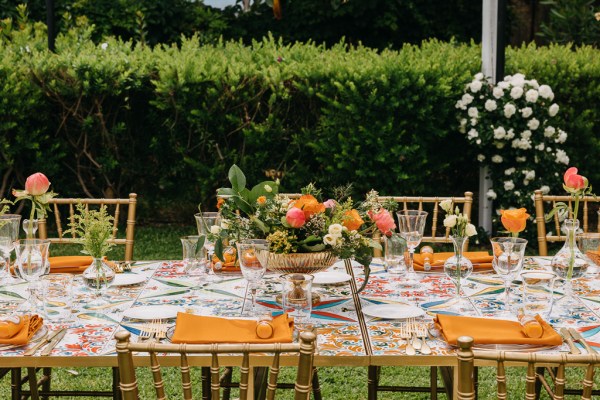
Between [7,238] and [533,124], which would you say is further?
[533,124]

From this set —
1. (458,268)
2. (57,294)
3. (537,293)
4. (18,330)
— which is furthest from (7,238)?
(537,293)

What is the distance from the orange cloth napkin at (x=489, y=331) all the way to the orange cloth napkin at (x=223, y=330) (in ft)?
1.53

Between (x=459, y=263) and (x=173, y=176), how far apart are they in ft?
15.3

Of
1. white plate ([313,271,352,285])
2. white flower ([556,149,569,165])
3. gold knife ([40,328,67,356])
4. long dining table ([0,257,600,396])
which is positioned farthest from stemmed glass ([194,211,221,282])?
white flower ([556,149,569,165])

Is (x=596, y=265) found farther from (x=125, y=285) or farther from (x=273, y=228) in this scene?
(x=125, y=285)

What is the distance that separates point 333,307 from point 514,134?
419 cm

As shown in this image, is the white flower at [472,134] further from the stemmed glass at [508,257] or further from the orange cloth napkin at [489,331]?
the orange cloth napkin at [489,331]

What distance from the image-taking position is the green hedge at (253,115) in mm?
6613

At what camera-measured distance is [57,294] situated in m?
2.85

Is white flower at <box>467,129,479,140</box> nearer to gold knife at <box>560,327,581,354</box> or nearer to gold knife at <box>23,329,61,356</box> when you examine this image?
gold knife at <box>560,327,581,354</box>

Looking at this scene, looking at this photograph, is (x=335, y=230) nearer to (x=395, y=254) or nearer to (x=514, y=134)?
(x=395, y=254)

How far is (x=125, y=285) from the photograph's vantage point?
3.15 meters

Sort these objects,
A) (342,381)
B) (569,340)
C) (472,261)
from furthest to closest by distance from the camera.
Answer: (342,381) < (472,261) < (569,340)

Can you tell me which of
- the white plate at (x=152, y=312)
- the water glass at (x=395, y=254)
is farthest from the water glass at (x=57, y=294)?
the water glass at (x=395, y=254)
